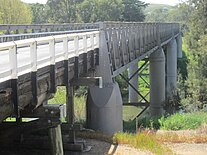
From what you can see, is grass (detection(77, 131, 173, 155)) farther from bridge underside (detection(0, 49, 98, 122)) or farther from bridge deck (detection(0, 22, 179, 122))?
bridge deck (detection(0, 22, 179, 122))

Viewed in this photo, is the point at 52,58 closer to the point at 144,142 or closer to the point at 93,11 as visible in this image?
the point at 144,142

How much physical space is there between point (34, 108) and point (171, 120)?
10.2 metres

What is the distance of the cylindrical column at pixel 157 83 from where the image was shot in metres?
33.5

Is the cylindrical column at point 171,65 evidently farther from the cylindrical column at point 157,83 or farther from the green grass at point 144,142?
the green grass at point 144,142

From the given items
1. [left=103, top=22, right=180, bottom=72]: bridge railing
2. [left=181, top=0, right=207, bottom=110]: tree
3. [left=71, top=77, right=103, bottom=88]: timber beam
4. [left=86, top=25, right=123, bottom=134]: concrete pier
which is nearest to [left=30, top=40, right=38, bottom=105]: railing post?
[left=71, top=77, right=103, bottom=88]: timber beam

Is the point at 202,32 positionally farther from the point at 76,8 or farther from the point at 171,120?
the point at 76,8

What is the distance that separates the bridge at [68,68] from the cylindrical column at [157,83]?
3435 mm

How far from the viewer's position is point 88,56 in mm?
15141

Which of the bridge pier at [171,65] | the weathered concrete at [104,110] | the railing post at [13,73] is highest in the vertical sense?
the railing post at [13,73]

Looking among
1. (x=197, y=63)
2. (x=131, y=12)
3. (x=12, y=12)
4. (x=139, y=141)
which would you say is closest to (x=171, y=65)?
(x=197, y=63)

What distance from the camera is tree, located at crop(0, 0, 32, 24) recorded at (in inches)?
1858

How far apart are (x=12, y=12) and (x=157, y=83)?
21949 mm

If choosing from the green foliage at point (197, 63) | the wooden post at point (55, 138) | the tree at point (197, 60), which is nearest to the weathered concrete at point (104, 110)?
the wooden post at point (55, 138)

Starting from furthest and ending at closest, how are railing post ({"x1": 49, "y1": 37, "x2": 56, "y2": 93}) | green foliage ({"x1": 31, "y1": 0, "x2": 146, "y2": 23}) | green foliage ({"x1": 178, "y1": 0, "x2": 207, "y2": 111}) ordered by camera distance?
green foliage ({"x1": 31, "y1": 0, "x2": 146, "y2": 23})
green foliage ({"x1": 178, "y1": 0, "x2": 207, "y2": 111})
railing post ({"x1": 49, "y1": 37, "x2": 56, "y2": 93})
